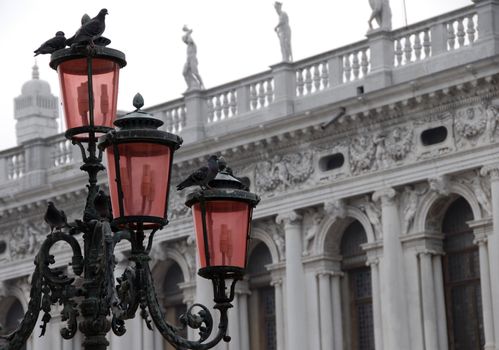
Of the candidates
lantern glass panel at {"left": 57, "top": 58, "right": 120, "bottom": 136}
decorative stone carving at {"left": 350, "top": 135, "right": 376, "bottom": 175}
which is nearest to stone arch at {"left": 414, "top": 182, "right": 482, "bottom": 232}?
decorative stone carving at {"left": 350, "top": 135, "right": 376, "bottom": 175}

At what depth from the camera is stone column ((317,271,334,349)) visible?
110 feet

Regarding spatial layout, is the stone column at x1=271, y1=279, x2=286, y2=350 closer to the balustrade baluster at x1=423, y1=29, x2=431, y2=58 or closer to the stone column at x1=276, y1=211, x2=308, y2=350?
the stone column at x1=276, y1=211, x2=308, y2=350

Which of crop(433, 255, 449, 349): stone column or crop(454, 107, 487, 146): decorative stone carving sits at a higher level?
crop(454, 107, 487, 146): decorative stone carving

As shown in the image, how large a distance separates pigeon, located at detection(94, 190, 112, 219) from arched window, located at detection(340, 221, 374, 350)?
21.1m

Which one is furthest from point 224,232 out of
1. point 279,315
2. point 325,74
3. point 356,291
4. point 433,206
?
point 279,315

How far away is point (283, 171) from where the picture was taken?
112 feet

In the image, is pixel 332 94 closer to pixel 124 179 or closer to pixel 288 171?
pixel 288 171

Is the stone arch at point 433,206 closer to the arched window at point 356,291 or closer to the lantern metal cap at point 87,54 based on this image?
the arched window at point 356,291

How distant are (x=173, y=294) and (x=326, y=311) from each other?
Result: 489 cm

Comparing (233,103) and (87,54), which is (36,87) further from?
(87,54)

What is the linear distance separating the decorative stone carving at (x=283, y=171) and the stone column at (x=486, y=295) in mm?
A: 4222

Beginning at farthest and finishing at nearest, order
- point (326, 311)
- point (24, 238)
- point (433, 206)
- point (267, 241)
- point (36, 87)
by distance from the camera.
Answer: point (36, 87), point (24, 238), point (267, 241), point (326, 311), point (433, 206)

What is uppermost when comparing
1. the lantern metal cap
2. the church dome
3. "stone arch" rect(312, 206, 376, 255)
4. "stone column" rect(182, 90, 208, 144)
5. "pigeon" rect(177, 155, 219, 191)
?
the church dome

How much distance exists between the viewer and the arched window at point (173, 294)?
37.3 m
